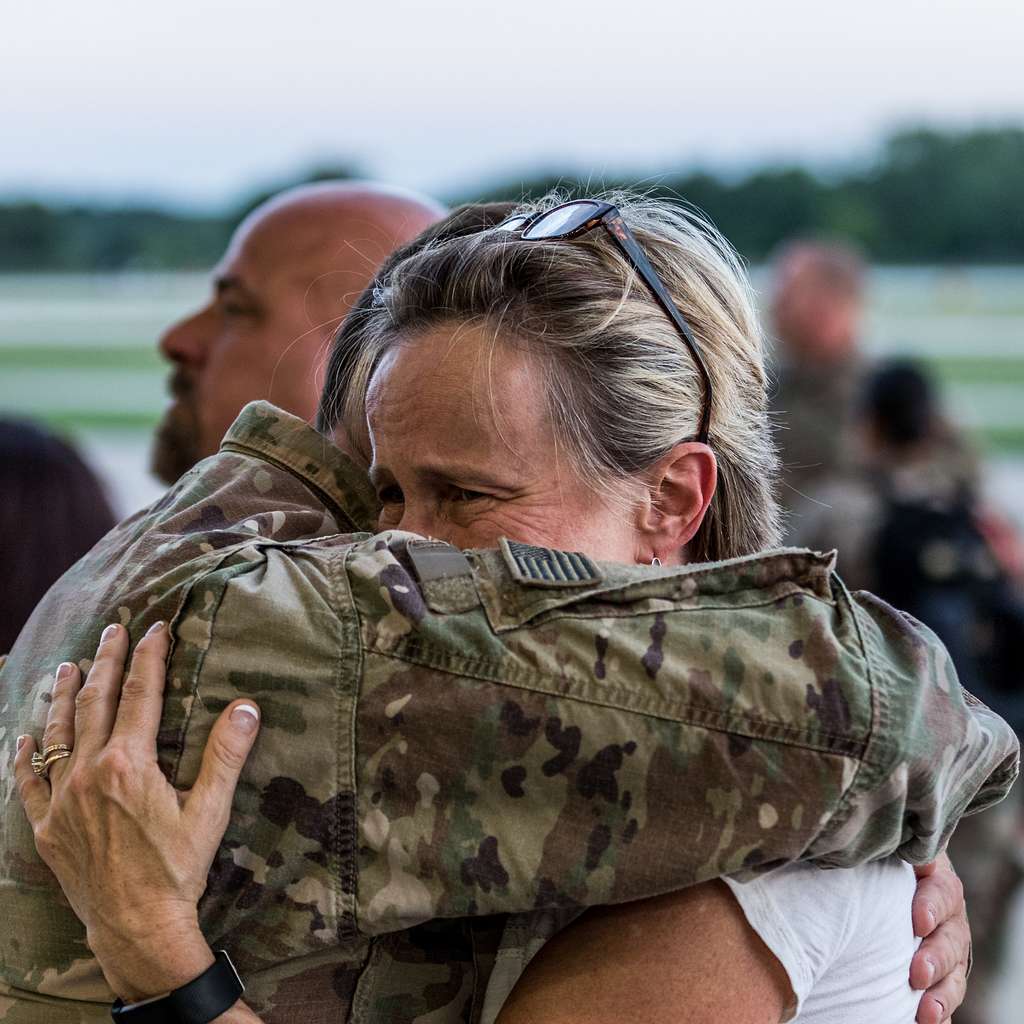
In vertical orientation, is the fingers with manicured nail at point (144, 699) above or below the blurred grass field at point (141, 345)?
above

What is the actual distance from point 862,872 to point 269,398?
157 cm

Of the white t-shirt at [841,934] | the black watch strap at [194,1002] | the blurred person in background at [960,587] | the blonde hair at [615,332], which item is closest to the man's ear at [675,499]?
the blonde hair at [615,332]

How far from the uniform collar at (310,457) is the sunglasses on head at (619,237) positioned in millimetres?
342

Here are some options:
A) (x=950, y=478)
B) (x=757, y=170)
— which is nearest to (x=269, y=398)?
(x=950, y=478)

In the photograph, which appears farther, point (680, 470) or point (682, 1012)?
point (680, 470)

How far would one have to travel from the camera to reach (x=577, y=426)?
5.02 feet

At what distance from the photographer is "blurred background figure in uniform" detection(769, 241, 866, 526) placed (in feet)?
16.2

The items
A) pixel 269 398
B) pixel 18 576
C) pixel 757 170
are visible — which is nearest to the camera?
pixel 269 398

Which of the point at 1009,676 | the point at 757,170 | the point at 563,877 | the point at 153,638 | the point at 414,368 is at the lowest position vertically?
the point at 757,170

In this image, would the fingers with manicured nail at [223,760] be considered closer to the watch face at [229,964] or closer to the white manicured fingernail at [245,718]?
the white manicured fingernail at [245,718]

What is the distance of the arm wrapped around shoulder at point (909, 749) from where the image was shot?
3.84ft

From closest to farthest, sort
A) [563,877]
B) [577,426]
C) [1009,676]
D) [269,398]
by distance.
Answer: [563,877] < [577,426] < [269,398] < [1009,676]

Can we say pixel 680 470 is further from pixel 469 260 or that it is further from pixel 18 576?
pixel 18 576

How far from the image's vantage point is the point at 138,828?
1.24m
